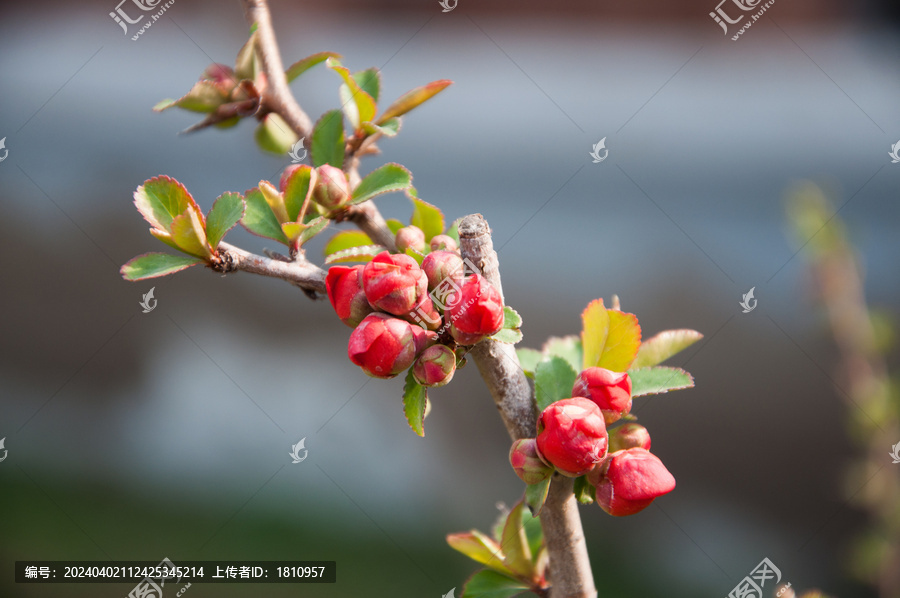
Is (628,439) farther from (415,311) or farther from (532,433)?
(415,311)

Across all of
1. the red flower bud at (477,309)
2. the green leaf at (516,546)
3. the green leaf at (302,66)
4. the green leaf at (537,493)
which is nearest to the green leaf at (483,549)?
the green leaf at (516,546)

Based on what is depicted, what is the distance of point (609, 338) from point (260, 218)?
29cm

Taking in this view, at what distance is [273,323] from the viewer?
223cm

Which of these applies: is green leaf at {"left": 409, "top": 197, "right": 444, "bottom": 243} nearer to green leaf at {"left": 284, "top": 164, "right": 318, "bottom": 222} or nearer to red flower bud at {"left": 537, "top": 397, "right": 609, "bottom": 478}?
green leaf at {"left": 284, "top": 164, "right": 318, "bottom": 222}

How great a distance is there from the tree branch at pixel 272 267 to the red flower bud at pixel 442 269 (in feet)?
0.29

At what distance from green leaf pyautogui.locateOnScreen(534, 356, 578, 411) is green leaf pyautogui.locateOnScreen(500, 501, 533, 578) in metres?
0.12

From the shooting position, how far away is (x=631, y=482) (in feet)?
1.27

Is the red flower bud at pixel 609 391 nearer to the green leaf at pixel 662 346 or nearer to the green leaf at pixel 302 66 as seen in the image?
the green leaf at pixel 662 346

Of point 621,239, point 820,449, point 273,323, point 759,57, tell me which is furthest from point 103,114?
point 820,449

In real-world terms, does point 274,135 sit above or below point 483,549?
above

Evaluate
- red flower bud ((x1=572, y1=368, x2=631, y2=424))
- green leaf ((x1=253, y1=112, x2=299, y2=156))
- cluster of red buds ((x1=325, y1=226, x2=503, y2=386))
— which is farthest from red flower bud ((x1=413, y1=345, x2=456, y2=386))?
green leaf ((x1=253, y1=112, x2=299, y2=156))

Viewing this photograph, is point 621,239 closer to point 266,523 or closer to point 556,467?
point 266,523

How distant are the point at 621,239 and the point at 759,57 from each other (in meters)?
0.87

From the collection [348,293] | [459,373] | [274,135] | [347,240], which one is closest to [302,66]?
[274,135]
